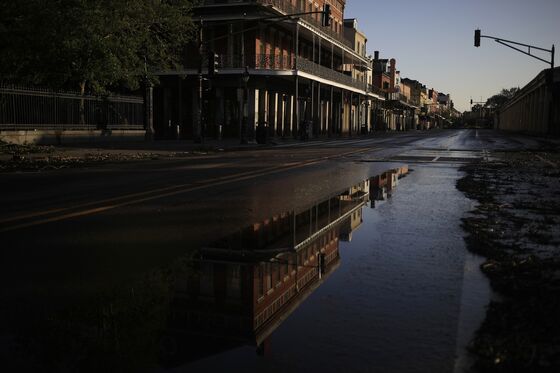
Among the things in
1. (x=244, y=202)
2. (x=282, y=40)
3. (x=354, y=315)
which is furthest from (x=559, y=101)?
(x=354, y=315)

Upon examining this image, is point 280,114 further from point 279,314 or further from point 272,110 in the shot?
point 279,314

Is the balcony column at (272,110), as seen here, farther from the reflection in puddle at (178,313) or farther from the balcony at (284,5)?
the reflection in puddle at (178,313)

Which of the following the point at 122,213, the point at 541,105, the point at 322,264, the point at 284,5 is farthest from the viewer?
the point at 541,105

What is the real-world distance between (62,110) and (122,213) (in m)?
20.9

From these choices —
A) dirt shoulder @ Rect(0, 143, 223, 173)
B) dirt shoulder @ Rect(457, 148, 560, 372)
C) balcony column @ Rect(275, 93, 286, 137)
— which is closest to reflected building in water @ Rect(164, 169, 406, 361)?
dirt shoulder @ Rect(457, 148, 560, 372)

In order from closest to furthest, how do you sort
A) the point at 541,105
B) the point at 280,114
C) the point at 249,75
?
the point at 249,75, the point at 280,114, the point at 541,105

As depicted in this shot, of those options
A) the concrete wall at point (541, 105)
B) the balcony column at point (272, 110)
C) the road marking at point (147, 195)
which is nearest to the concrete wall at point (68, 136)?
the road marking at point (147, 195)

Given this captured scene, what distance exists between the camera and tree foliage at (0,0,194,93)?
17172 mm

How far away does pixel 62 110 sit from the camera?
86.7 ft

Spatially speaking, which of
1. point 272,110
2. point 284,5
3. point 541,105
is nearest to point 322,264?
point 284,5

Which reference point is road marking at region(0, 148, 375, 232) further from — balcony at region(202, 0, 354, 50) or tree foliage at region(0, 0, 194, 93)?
balcony at region(202, 0, 354, 50)

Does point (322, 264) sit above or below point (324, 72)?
below

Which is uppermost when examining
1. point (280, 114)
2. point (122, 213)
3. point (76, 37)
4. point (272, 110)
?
point (76, 37)

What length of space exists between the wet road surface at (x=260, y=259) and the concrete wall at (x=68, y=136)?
13887 mm
